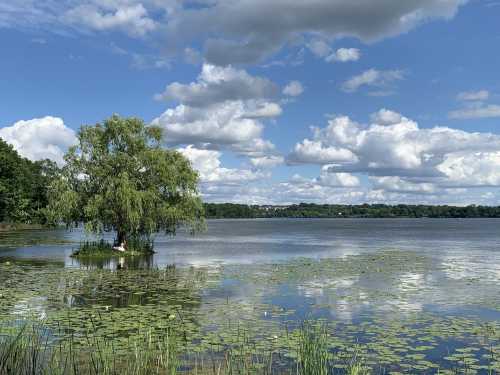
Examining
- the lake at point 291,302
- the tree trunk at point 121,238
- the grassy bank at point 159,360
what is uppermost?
the tree trunk at point 121,238

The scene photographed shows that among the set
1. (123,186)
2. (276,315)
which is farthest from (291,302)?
(123,186)

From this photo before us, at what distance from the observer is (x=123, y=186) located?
34.6 meters

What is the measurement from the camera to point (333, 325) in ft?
47.3

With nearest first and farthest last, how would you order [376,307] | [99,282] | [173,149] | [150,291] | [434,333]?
[434,333], [376,307], [150,291], [99,282], [173,149]

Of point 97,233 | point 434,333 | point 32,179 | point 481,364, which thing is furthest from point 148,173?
point 32,179

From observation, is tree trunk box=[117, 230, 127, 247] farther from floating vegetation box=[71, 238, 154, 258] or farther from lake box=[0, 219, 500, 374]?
lake box=[0, 219, 500, 374]

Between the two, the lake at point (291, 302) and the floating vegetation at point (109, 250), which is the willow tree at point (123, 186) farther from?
the lake at point (291, 302)

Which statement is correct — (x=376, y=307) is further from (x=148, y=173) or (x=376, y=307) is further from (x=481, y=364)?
(x=148, y=173)

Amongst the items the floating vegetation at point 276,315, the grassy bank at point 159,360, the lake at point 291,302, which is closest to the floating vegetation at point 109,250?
the lake at point 291,302


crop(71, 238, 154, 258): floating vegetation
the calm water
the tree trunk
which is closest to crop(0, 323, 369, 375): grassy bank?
the calm water

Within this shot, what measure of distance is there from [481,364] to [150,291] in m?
13.1

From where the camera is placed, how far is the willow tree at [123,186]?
115ft

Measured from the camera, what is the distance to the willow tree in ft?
115

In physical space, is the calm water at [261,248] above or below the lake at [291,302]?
below
